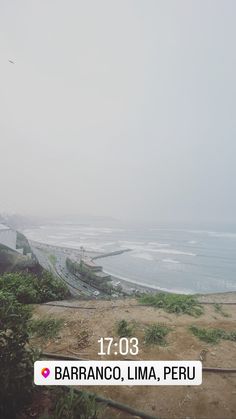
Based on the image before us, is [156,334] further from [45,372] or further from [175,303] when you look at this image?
[45,372]

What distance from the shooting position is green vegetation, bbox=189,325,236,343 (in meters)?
6.41

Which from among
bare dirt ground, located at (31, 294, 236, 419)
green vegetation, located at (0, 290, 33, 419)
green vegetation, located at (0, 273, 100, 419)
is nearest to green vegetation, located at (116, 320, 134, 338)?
bare dirt ground, located at (31, 294, 236, 419)

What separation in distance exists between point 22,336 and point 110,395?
2073 mm

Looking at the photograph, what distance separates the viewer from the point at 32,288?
9.52 metres

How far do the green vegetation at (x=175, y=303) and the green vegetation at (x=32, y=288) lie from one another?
361cm

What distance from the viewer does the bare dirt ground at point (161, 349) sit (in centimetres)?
407

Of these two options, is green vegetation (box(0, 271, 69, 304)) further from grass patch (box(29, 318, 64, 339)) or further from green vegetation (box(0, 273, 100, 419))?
green vegetation (box(0, 273, 100, 419))

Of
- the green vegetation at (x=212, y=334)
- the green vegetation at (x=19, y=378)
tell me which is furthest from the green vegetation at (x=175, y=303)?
the green vegetation at (x=19, y=378)

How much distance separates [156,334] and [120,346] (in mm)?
1130

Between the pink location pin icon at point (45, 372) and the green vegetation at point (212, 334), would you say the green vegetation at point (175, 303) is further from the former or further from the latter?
the pink location pin icon at point (45, 372)

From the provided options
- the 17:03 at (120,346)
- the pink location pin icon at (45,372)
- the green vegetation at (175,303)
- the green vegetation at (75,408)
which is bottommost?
the 17:03 at (120,346)

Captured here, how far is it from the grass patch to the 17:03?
4.54 feet

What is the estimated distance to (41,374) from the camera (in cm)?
375

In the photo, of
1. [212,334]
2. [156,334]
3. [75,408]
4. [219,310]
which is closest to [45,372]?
[75,408]
